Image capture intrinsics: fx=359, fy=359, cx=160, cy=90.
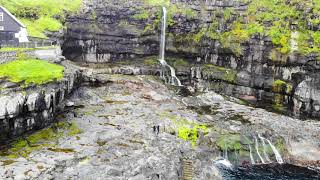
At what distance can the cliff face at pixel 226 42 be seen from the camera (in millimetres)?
66250

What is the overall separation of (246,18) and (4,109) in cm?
5287

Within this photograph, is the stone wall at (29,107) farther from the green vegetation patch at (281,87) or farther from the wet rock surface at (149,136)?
the green vegetation patch at (281,87)

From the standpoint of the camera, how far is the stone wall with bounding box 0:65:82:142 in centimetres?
4281

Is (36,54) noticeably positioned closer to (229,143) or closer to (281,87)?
(229,143)

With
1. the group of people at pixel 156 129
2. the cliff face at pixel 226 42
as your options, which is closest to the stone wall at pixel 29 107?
the group of people at pixel 156 129

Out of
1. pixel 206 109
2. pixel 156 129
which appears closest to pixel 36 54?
pixel 156 129

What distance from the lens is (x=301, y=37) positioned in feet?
220

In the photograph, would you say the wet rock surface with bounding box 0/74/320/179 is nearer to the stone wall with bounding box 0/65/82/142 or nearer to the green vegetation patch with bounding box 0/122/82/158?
the green vegetation patch with bounding box 0/122/82/158

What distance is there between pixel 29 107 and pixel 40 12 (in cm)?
4425

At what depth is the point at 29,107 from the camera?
45562 mm

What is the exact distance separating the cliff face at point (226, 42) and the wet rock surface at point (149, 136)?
7370 millimetres

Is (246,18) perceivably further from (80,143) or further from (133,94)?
(80,143)

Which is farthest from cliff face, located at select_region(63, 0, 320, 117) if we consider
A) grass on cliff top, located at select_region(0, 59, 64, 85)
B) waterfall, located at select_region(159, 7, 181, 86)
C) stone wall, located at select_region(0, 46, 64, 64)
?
grass on cliff top, located at select_region(0, 59, 64, 85)

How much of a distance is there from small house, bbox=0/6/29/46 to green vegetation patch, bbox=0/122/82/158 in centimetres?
1976
